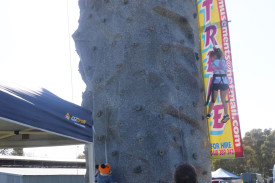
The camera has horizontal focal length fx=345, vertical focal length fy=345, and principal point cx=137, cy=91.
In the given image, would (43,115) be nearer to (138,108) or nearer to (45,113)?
(45,113)

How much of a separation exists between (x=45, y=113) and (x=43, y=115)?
5 cm

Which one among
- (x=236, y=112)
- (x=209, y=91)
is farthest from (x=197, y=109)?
(x=236, y=112)

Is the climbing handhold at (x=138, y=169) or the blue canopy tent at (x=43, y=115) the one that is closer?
the blue canopy tent at (x=43, y=115)

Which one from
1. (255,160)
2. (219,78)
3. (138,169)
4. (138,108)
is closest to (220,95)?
(219,78)

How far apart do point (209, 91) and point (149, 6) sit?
229cm

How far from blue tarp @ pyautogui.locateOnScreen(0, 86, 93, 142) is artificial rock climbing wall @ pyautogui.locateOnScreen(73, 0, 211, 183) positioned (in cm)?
62

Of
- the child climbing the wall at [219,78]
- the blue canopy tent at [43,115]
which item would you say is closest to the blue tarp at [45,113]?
the blue canopy tent at [43,115]

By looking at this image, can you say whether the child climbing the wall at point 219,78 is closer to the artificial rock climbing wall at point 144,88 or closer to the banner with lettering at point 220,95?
the banner with lettering at point 220,95

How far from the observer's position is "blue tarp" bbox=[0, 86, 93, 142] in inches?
126

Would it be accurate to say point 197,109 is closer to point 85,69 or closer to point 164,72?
point 164,72

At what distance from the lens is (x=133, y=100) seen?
190 inches

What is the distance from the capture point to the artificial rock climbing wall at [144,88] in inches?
183

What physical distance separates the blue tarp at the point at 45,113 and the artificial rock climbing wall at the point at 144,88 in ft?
2.02

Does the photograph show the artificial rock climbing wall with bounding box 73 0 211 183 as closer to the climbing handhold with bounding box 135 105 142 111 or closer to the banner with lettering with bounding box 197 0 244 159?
the climbing handhold with bounding box 135 105 142 111
